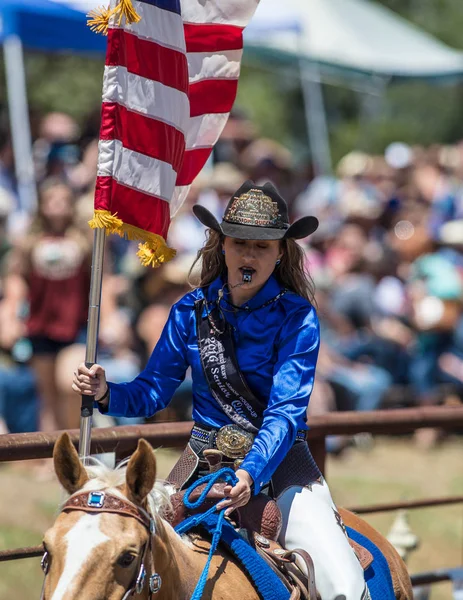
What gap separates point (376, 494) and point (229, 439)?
605 cm

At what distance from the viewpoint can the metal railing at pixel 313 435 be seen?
4.73m

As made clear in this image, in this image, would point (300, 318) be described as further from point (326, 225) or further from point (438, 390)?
→ point (326, 225)

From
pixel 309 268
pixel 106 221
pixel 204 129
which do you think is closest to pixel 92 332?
pixel 106 221

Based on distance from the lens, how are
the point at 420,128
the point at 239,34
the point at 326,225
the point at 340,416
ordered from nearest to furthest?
1. the point at 239,34
2. the point at 340,416
3. the point at 326,225
4. the point at 420,128

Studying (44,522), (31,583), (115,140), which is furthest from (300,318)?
(44,522)

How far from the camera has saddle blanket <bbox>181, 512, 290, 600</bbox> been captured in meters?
3.73

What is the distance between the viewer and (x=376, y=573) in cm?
441

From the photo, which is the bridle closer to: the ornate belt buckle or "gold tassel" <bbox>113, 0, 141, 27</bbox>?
the ornate belt buckle

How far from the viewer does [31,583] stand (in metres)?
7.09

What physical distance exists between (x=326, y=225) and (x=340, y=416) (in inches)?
291

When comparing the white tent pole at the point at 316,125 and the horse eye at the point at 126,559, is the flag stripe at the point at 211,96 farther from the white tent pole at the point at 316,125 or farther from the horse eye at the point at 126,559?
the white tent pole at the point at 316,125

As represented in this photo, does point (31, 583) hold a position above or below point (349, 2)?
below

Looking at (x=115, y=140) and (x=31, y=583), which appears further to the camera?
(x=31, y=583)

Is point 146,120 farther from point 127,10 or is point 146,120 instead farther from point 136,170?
point 127,10
